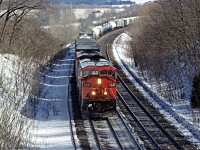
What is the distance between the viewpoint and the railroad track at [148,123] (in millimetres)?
15201

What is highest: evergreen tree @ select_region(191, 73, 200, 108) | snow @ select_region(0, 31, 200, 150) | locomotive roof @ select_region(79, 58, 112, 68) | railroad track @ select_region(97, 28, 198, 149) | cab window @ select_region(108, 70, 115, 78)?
locomotive roof @ select_region(79, 58, 112, 68)

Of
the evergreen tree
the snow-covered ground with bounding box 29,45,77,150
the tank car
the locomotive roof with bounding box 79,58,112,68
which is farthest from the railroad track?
the snow-covered ground with bounding box 29,45,77,150

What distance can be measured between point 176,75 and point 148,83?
3045 millimetres

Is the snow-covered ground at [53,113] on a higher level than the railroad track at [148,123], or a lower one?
higher

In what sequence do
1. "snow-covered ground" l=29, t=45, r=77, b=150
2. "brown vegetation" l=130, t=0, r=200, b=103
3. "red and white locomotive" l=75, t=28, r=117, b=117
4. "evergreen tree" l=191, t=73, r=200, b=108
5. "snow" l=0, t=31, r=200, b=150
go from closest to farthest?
"snow-covered ground" l=29, t=45, r=77, b=150 < "snow" l=0, t=31, r=200, b=150 < "red and white locomotive" l=75, t=28, r=117, b=117 < "evergreen tree" l=191, t=73, r=200, b=108 < "brown vegetation" l=130, t=0, r=200, b=103

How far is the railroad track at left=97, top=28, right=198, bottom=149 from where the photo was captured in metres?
15.2

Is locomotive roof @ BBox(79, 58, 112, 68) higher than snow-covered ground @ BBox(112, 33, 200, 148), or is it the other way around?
locomotive roof @ BBox(79, 58, 112, 68)

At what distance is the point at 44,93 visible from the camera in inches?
971

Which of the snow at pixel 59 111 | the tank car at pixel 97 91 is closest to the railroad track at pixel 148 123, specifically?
the snow at pixel 59 111

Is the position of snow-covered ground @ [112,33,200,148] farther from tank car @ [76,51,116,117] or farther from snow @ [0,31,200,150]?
tank car @ [76,51,116,117]

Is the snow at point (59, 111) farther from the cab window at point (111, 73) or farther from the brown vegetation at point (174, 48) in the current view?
the cab window at point (111, 73)

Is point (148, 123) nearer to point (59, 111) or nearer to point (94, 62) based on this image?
point (94, 62)

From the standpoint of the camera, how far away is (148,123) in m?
18.2

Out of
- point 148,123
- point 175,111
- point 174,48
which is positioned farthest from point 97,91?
point 174,48
